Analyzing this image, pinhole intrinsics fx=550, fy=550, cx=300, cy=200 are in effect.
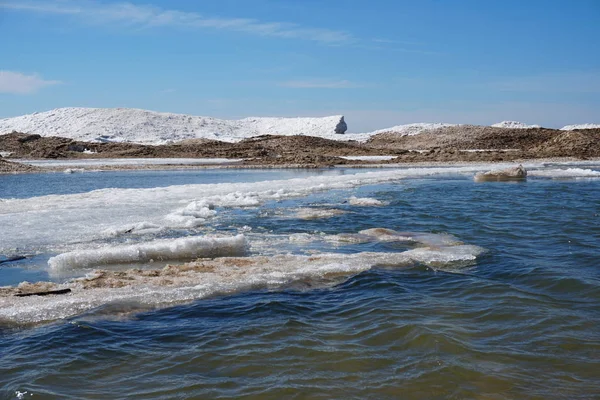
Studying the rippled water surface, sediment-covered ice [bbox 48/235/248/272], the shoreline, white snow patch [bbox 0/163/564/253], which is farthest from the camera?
the shoreline

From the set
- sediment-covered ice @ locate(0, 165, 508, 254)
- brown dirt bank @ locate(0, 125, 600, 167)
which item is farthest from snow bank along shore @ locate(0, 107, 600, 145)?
sediment-covered ice @ locate(0, 165, 508, 254)

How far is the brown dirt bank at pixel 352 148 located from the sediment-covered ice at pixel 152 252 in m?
23.8

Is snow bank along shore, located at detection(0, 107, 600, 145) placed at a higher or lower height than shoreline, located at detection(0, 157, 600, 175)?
higher

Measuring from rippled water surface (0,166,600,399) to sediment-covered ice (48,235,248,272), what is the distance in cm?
29

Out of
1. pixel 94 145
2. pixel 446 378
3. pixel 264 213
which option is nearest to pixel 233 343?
pixel 446 378

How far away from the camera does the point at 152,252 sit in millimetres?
7465

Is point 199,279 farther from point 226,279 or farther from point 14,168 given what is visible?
point 14,168

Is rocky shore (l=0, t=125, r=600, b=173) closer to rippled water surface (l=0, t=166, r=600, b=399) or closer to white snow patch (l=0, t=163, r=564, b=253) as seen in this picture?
white snow patch (l=0, t=163, r=564, b=253)

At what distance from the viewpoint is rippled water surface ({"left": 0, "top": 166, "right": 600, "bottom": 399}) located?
12.1ft

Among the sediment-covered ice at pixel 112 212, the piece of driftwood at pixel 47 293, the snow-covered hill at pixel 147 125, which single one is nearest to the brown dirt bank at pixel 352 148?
the snow-covered hill at pixel 147 125

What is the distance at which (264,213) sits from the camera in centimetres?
1192

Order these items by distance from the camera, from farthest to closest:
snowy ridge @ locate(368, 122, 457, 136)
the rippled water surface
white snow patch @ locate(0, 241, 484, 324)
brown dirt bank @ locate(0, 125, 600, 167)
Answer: snowy ridge @ locate(368, 122, 457, 136)
brown dirt bank @ locate(0, 125, 600, 167)
white snow patch @ locate(0, 241, 484, 324)
the rippled water surface

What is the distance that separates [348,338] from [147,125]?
6750 cm

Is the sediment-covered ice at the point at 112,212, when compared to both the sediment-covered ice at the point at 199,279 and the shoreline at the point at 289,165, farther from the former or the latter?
the shoreline at the point at 289,165
